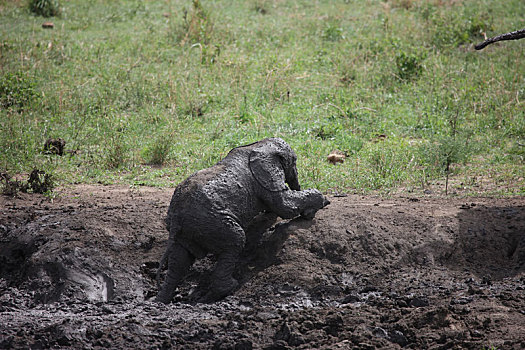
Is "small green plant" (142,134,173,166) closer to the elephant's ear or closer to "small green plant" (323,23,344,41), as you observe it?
the elephant's ear

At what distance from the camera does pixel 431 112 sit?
31.2 ft

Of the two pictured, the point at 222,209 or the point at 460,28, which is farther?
the point at 460,28

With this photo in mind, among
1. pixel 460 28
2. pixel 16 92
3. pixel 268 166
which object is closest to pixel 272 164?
pixel 268 166

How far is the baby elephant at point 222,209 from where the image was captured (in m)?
4.86

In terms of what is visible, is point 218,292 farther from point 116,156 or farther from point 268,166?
point 116,156

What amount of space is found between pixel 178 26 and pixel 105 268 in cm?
829

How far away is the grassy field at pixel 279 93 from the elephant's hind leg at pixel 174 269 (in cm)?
270

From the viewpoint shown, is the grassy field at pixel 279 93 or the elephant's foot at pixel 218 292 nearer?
the elephant's foot at pixel 218 292

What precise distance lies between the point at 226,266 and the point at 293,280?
0.59 metres

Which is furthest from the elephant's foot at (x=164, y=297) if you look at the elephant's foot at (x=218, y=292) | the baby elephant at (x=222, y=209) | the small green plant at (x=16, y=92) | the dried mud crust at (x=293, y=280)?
the small green plant at (x=16, y=92)

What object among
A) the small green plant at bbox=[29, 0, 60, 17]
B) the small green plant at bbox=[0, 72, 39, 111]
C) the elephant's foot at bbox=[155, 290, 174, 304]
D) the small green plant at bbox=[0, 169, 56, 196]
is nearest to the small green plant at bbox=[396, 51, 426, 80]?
the small green plant at bbox=[0, 72, 39, 111]

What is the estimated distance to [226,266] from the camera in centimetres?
498

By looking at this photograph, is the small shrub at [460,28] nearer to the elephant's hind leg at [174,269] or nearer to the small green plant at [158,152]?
the small green plant at [158,152]

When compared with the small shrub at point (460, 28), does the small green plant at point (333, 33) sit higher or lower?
lower
